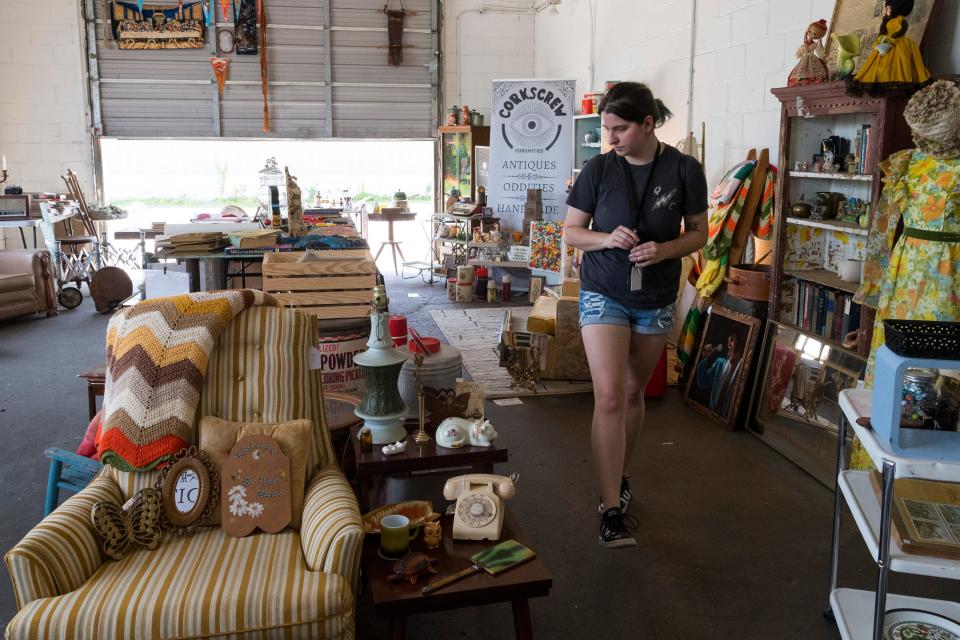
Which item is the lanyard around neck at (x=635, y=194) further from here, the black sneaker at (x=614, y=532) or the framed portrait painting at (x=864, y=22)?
the framed portrait painting at (x=864, y=22)

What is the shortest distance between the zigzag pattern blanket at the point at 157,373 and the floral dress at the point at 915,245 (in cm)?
232

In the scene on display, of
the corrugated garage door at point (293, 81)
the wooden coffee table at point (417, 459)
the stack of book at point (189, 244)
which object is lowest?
the wooden coffee table at point (417, 459)

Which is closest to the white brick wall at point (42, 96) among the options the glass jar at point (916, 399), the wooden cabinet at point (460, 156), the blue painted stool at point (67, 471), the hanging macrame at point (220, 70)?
the hanging macrame at point (220, 70)

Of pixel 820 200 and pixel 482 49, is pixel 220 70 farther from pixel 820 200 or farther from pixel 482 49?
pixel 820 200

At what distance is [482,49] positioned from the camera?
952 cm

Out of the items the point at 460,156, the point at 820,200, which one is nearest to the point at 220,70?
the point at 460,156

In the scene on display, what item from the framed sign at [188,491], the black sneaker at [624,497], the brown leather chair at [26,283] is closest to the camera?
the framed sign at [188,491]

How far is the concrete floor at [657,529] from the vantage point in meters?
2.49

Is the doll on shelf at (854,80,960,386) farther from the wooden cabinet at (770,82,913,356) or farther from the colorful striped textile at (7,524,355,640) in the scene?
the colorful striped textile at (7,524,355,640)

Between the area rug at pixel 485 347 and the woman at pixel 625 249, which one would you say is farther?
the area rug at pixel 485 347

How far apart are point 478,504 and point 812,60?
106 inches

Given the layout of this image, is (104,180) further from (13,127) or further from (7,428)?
(7,428)

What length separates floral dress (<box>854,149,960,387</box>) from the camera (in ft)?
9.26

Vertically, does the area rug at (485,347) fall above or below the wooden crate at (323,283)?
below
